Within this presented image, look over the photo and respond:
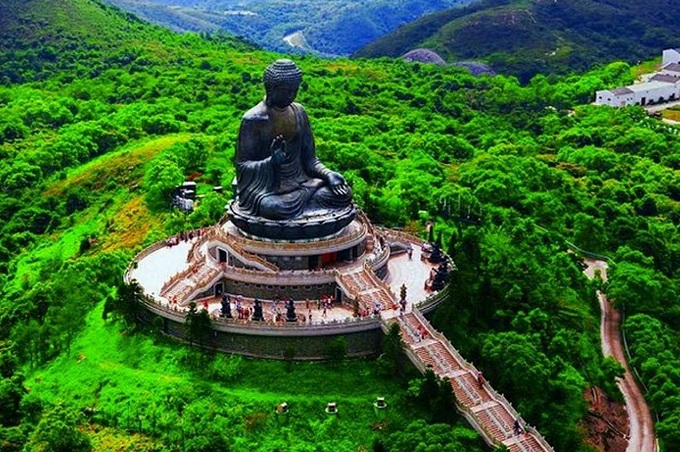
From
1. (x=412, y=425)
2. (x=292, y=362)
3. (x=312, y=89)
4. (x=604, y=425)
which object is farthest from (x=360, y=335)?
(x=312, y=89)

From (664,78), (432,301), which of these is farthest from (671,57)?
(432,301)

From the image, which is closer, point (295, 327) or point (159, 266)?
point (295, 327)

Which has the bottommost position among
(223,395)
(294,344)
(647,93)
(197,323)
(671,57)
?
(671,57)

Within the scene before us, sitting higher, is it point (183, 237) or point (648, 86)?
point (183, 237)

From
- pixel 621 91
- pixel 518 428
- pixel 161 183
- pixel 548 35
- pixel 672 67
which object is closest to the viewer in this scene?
pixel 518 428

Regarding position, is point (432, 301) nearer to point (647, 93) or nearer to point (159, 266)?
point (159, 266)

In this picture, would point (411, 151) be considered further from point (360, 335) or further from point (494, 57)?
point (494, 57)

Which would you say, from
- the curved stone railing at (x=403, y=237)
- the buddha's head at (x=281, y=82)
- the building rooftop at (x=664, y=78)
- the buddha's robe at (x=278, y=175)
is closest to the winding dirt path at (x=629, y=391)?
the curved stone railing at (x=403, y=237)

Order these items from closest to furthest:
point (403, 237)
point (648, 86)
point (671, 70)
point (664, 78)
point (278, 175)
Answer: point (278, 175) < point (403, 237) < point (648, 86) < point (664, 78) < point (671, 70)

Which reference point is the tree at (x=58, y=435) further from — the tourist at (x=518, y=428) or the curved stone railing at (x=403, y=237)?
the curved stone railing at (x=403, y=237)
